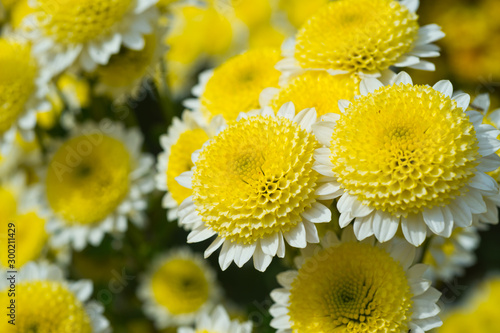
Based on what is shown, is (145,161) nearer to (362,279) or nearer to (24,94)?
(24,94)

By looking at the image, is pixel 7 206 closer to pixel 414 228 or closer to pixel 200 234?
pixel 200 234

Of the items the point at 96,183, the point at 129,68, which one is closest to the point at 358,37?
the point at 129,68

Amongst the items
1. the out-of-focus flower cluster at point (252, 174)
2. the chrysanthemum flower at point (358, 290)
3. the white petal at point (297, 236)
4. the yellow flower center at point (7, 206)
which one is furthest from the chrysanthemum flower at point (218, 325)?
the yellow flower center at point (7, 206)

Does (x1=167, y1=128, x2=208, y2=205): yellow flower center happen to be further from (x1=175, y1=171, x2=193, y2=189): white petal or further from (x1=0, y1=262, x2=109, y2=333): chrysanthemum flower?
(x1=0, y1=262, x2=109, y2=333): chrysanthemum flower

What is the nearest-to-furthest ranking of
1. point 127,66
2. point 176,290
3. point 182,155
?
point 182,155, point 127,66, point 176,290

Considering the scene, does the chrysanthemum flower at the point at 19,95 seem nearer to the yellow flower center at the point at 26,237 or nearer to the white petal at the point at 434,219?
the yellow flower center at the point at 26,237
